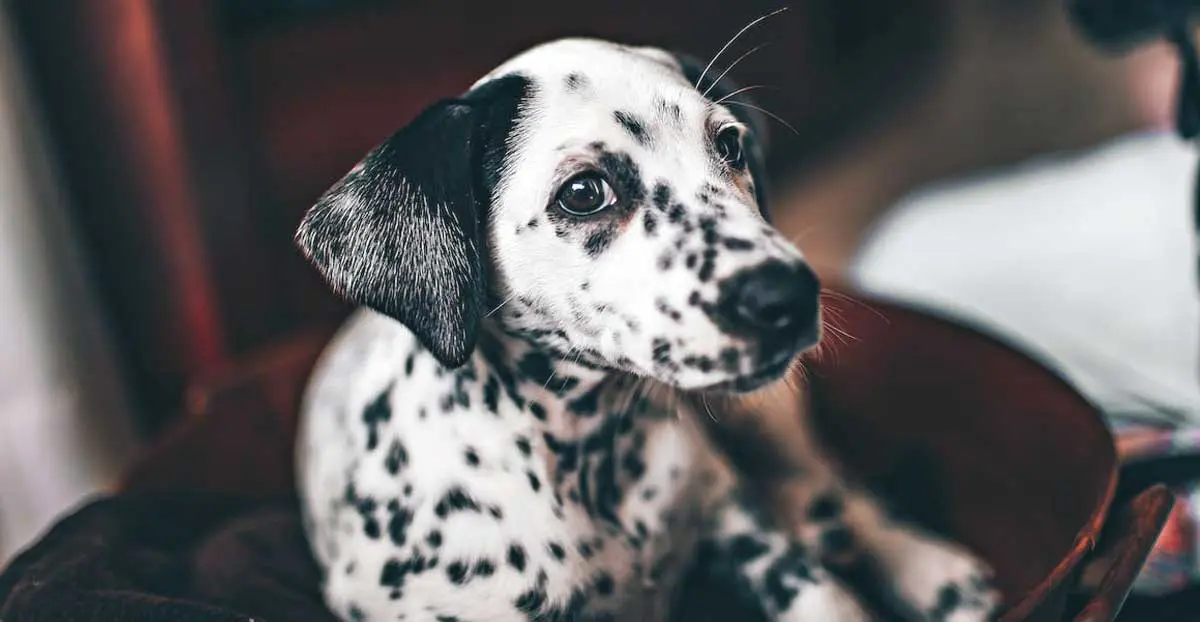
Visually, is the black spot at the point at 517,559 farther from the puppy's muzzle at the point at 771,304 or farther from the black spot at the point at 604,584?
the puppy's muzzle at the point at 771,304

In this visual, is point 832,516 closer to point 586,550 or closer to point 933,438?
point 933,438

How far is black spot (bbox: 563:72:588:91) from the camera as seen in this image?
43.4 inches

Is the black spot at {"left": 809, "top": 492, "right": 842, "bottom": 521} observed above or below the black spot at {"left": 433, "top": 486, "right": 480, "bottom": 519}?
below

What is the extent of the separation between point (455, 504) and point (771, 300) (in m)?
0.43

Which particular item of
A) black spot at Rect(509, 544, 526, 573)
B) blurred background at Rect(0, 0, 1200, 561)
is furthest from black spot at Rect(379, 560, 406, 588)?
blurred background at Rect(0, 0, 1200, 561)

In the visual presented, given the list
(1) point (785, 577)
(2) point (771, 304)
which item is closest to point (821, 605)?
(1) point (785, 577)

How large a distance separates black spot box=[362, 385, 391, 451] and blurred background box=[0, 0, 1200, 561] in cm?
87

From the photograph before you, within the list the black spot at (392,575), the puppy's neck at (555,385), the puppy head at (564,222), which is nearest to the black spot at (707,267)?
the puppy head at (564,222)

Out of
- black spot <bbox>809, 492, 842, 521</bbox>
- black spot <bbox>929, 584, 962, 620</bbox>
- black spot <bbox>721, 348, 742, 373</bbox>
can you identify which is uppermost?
black spot <bbox>721, 348, 742, 373</bbox>

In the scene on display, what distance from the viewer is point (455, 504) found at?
3.85ft

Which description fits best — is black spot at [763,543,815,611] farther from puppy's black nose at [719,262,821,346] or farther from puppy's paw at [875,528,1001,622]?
puppy's black nose at [719,262,821,346]

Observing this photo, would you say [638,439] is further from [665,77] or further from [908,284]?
[908,284]

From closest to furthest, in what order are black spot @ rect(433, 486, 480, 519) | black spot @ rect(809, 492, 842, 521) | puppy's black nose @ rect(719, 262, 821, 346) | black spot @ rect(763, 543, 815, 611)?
puppy's black nose @ rect(719, 262, 821, 346) < black spot @ rect(433, 486, 480, 519) < black spot @ rect(763, 543, 815, 611) < black spot @ rect(809, 492, 842, 521)

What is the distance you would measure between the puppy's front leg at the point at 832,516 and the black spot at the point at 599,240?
383 millimetres
